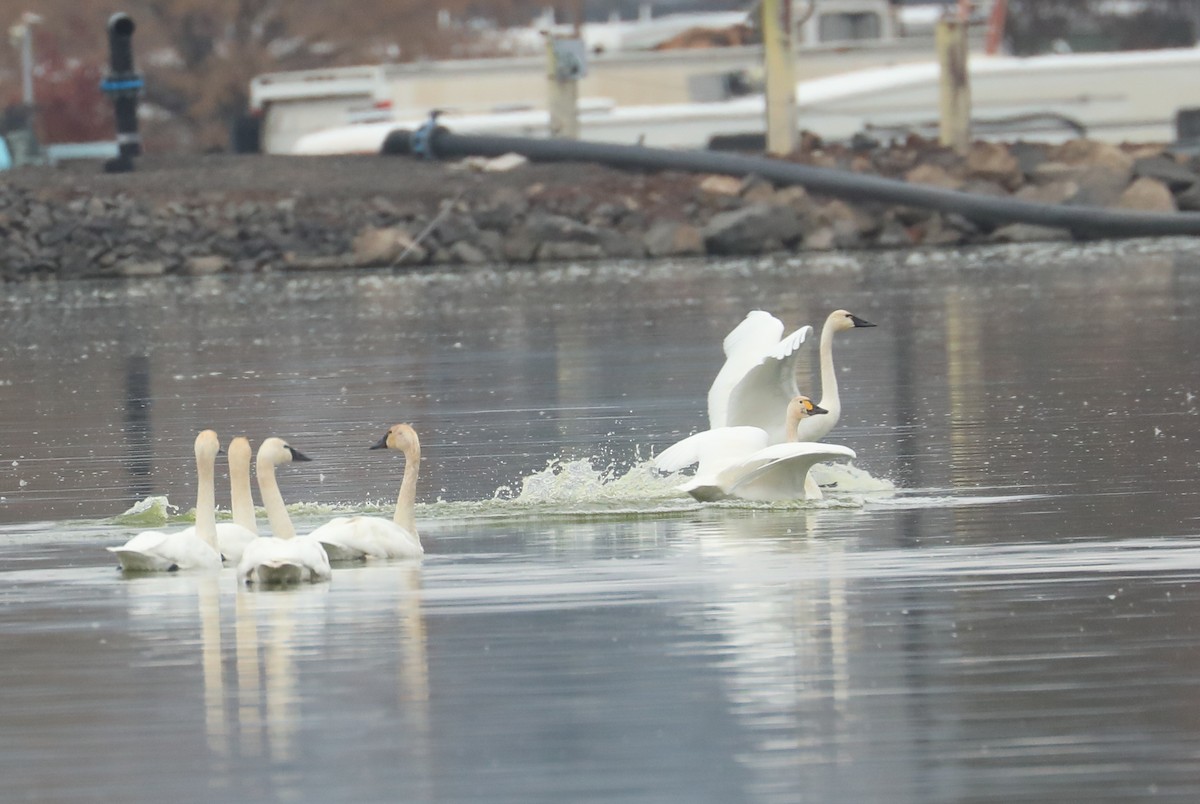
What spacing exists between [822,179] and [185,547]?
94.5 feet

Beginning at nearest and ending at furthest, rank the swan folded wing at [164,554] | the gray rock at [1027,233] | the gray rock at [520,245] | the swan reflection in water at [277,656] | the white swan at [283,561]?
the swan reflection in water at [277,656] < the white swan at [283,561] < the swan folded wing at [164,554] < the gray rock at [1027,233] < the gray rock at [520,245]

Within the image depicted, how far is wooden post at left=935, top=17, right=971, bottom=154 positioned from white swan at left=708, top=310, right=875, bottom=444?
27012 mm

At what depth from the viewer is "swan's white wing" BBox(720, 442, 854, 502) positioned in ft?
37.9

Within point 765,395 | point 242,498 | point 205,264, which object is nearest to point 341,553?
point 242,498

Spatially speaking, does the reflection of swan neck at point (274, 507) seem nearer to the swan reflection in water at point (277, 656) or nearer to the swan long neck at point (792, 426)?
the swan reflection in water at point (277, 656)

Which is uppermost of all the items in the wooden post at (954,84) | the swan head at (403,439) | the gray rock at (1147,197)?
the wooden post at (954,84)

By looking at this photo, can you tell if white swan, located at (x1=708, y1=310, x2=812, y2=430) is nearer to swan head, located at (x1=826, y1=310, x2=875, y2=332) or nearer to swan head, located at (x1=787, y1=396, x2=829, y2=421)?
swan head, located at (x1=787, y1=396, x2=829, y2=421)

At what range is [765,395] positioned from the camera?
12.9m

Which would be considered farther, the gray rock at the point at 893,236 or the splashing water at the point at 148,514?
the gray rock at the point at 893,236

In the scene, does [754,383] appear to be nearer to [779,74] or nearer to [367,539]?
[367,539]

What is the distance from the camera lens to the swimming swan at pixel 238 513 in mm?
10500

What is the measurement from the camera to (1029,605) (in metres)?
8.95

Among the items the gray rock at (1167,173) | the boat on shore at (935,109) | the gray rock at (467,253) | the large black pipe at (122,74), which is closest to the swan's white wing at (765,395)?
the gray rock at (467,253)

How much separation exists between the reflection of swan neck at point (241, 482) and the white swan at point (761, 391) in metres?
2.84
